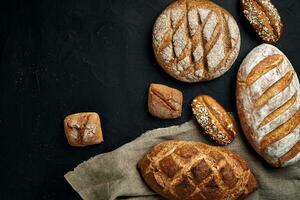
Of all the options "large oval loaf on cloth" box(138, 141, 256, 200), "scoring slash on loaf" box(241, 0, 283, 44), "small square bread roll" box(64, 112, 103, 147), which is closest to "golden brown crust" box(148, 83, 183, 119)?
"large oval loaf on cloth" box(138, 141, 256, 200)

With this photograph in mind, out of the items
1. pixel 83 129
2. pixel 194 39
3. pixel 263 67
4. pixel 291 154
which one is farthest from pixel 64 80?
pixel 291 154

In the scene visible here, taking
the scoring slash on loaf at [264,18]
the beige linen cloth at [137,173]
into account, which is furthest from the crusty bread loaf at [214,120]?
the scoring slash on loaf at [264,18]

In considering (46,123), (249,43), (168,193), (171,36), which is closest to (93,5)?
(171,36)

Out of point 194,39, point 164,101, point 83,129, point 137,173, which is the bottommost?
point 137,173

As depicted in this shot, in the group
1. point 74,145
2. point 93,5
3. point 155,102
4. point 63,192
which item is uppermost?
point 93,5

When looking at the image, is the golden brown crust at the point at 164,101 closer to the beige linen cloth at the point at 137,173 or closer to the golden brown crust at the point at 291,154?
the beige linen cloth at the point at 137,173

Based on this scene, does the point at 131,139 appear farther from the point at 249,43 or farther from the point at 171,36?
the point at 249,43

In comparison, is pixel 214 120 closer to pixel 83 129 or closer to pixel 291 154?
pixel 291 154
